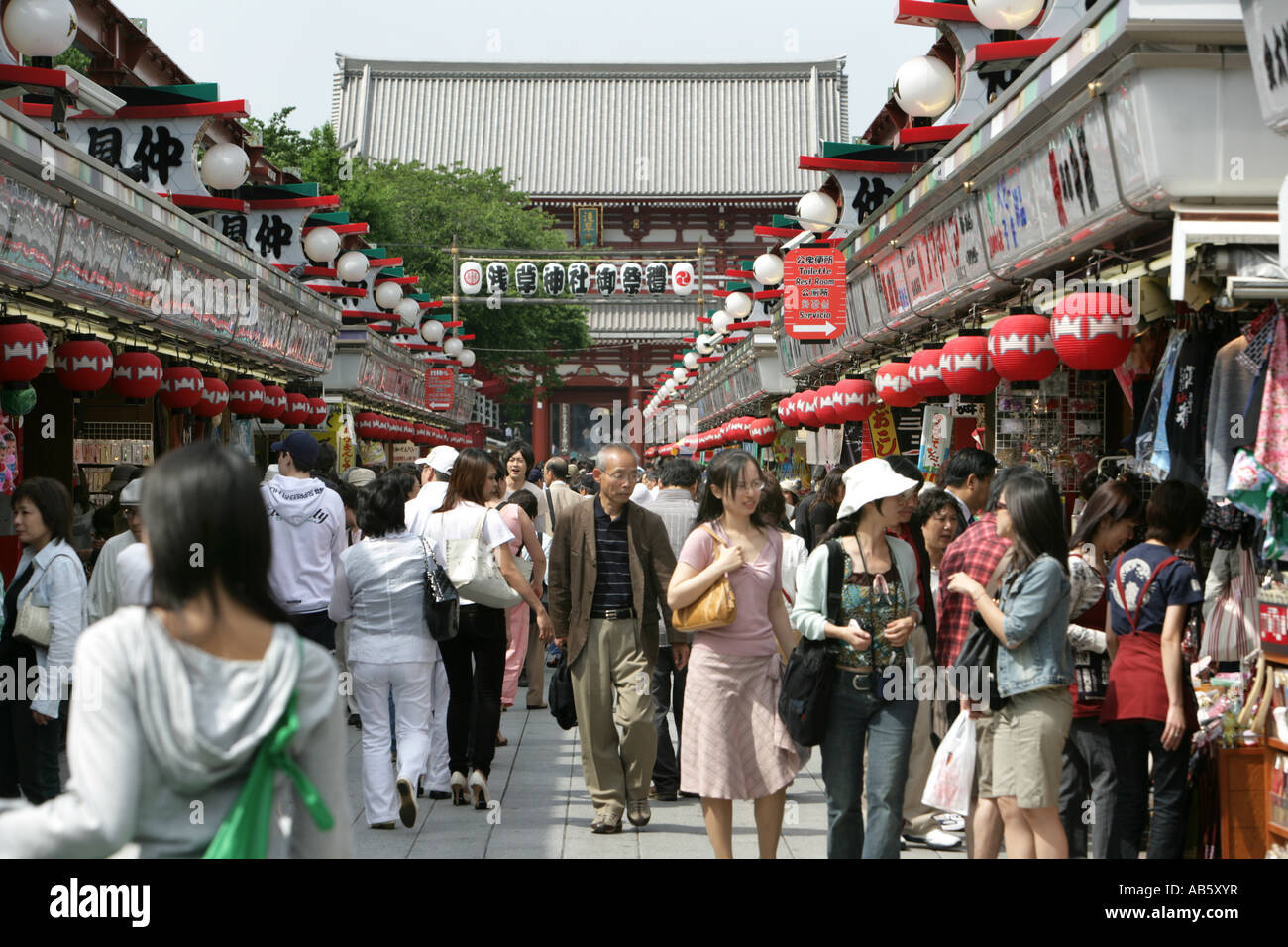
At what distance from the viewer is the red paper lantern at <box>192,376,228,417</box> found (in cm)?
1182

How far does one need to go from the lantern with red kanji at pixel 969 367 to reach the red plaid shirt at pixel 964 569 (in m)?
2.69

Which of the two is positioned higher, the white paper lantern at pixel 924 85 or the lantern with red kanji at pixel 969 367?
the white paper lantern at pixel 924 85

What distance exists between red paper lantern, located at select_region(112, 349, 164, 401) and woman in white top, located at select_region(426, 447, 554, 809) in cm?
350

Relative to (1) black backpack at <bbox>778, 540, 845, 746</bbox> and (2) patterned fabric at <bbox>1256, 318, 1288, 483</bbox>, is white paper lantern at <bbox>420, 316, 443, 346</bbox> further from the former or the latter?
(2) patterned fabric at <bbox>1256, 318, 1288, 483</bbox>

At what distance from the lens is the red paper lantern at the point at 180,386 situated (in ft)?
37.1

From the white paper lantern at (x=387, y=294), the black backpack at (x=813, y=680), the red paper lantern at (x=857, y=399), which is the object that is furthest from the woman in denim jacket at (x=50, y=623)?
→ the white paper lantern at (x=387, y=294)

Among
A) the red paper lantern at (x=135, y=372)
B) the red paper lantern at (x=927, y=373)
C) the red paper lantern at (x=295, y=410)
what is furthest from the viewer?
the red paper lantern at (x=295, y=410)

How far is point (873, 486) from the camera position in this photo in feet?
17.5

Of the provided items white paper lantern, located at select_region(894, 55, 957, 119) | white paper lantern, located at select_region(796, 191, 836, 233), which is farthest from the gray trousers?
white paper lantern, located at select_region(796, 191, 836, 233)

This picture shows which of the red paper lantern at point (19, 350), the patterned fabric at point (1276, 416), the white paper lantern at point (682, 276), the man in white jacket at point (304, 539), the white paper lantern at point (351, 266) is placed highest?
the white paper lantern at point (682, 276)

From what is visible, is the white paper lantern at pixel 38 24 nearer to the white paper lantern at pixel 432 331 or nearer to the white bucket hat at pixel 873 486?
the white bucket hat at pixel 873 486

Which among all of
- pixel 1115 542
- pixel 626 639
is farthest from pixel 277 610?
pixel 626 639

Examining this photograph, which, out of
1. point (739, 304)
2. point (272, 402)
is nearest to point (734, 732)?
point (272, 402)

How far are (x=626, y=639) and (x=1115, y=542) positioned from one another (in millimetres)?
2516
